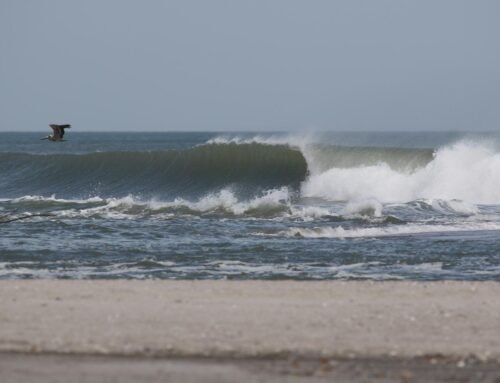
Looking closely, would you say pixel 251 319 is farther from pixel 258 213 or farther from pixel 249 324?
pixel 258 213

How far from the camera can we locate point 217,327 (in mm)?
8758

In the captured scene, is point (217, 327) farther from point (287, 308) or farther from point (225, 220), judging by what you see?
point (225, 220)

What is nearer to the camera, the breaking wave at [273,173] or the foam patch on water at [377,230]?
the foam patch on water at [377,230]

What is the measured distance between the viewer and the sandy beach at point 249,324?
7.88 meters

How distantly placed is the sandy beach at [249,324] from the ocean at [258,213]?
10.3 feet

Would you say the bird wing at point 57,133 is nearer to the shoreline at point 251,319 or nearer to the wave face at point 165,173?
the shoreline at point 251,319

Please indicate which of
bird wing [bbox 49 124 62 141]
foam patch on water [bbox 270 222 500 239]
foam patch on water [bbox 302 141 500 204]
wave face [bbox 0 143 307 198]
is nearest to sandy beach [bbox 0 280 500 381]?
bird wing [bbox 49 124 62 141]

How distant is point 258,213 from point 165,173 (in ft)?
37.9

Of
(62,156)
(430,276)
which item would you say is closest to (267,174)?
(62,156)

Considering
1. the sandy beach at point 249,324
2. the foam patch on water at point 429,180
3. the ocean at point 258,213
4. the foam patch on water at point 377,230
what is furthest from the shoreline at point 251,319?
the foam patch on water at point 429,180

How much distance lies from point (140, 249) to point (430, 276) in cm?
535

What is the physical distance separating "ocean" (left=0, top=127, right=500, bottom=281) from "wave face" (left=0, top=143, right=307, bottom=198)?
0.08 metres

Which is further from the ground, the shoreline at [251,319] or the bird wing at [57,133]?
the bird wing at [57,133]

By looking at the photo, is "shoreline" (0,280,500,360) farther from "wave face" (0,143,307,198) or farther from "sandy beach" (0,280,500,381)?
"wave face" (0,143,307,198)
